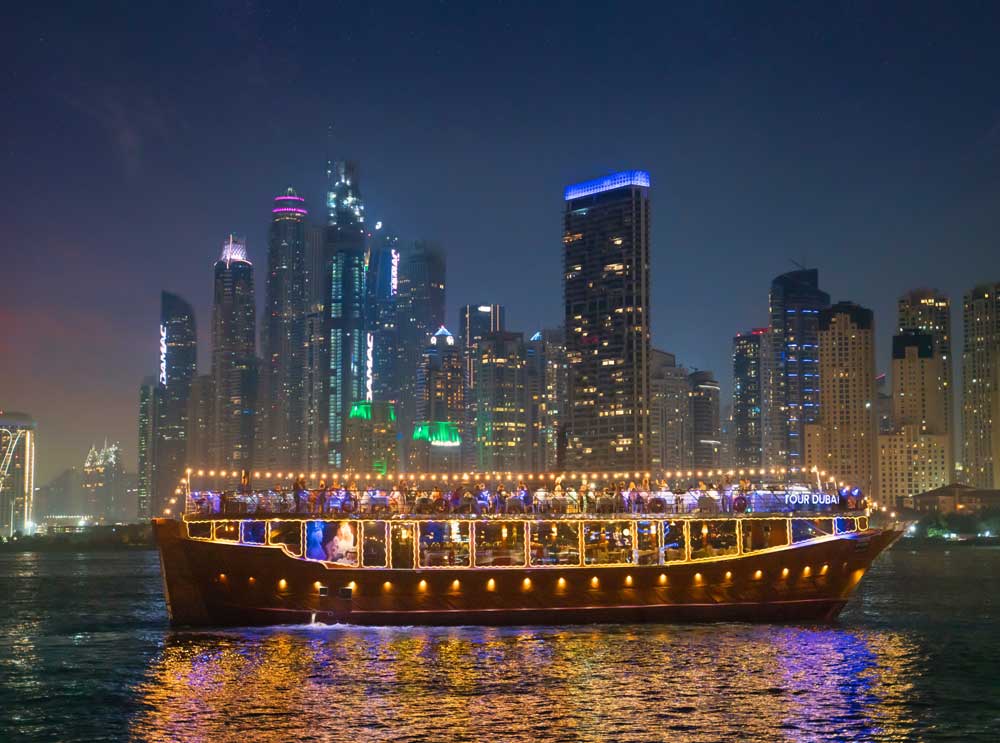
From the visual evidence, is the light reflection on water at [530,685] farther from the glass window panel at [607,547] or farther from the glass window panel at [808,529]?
the glass window panel at [808,529]

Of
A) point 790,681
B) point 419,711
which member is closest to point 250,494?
point 419,711

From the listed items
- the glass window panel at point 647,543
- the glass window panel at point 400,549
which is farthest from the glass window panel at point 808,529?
the glass window panel at point 400,549

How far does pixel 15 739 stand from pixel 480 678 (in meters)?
14.8

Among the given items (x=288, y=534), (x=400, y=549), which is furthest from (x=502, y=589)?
(x=288, y=534)

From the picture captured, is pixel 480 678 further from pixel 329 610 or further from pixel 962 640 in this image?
pixel 962 640

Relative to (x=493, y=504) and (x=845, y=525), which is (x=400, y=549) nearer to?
(x=493, y=504)

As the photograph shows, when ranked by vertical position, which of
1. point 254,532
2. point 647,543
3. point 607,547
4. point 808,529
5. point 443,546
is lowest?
point 647,543

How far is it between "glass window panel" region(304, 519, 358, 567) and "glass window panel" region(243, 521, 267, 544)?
1.70 ft

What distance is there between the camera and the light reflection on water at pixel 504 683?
113ft

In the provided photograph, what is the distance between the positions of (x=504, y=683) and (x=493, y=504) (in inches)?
558

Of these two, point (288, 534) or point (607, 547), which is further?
point (607, 547)

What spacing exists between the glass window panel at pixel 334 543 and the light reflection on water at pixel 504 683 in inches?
123

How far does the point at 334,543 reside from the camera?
50.8m

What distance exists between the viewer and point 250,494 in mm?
50344
